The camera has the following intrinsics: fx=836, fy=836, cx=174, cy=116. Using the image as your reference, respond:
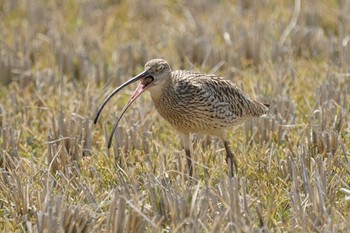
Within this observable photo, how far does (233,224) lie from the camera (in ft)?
15.1

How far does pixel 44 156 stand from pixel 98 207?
1.62 meters

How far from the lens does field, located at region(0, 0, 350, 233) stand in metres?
4.99

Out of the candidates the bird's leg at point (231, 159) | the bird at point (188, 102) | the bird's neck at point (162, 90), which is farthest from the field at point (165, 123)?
the bird's neck at point (162, 90)

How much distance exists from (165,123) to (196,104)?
3.87ft

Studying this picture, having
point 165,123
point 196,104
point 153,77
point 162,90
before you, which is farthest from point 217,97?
point 165,123

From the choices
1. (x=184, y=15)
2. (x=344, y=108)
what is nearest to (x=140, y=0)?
(x=184, y=15)

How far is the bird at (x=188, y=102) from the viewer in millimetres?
6074

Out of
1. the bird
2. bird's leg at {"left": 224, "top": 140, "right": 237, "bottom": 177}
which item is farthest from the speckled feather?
bird's leg at {"left": 224, "top": 140, "right": 237, "bottom": 177}

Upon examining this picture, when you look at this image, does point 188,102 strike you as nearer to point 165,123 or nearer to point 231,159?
A: point 231,159

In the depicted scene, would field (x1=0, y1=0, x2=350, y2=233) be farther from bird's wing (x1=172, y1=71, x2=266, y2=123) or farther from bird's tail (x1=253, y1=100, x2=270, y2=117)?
bird's wing (x1=172, y1=71, x2=266, y2=123)

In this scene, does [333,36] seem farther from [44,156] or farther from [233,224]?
[233,224]

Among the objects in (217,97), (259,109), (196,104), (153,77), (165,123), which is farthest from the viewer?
(165,123)

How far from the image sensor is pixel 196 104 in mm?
6168

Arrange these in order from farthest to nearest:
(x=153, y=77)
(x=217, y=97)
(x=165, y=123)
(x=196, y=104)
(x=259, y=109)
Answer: (x=165, y=123) → (x=259, y=109) → (x=217, y=97) → (x=196, y=104) → (x=153, y=77)
